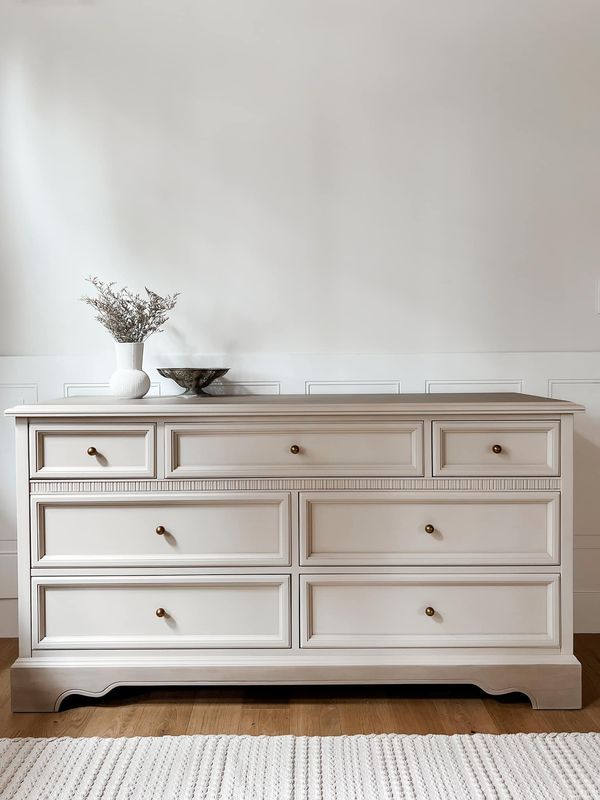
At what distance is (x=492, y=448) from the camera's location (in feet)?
6.33

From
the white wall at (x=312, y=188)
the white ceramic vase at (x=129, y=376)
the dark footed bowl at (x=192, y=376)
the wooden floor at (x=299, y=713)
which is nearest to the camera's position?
the wooden floor at (x=299, y=713)

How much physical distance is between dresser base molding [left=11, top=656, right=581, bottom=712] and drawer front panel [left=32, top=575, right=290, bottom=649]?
6 cm

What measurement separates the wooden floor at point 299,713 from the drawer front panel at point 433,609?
0.62 ft

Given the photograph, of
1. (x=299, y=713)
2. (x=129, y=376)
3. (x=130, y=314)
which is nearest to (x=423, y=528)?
(x=299, y=713)

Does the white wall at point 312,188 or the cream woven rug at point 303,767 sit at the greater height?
the white wall at point 312,188

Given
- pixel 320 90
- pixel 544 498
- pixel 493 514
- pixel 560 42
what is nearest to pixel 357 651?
pixel 493 514

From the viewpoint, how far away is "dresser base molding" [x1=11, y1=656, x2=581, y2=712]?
6.31 feet

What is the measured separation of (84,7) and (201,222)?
89 centimetres

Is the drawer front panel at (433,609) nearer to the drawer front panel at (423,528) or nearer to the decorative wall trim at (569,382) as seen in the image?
the drawer front panel at (423,528)

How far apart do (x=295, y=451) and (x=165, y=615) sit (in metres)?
0.62

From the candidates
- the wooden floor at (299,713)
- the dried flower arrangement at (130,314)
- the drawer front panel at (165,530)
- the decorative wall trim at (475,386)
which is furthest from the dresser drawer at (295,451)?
the wooden floor at (299,713)

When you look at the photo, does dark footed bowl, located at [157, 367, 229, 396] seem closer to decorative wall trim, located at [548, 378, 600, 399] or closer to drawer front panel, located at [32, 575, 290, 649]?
drawer front panel, located at [32, 575, 290, 649]

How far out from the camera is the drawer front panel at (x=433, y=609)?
1934 mm

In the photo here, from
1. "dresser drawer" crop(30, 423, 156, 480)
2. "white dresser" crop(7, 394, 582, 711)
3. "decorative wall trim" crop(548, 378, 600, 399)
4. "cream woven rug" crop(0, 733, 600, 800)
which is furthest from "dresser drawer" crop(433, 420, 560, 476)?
"dresser drawer" crop(30, 423, 156, 480)
